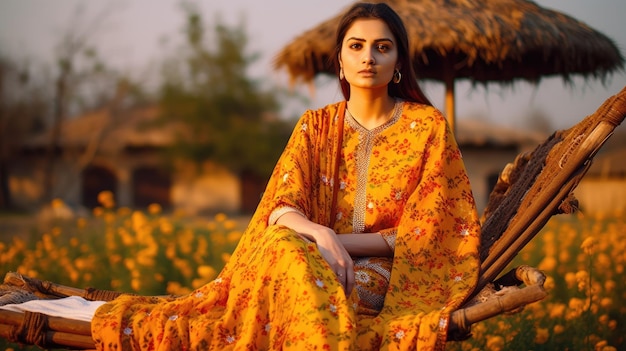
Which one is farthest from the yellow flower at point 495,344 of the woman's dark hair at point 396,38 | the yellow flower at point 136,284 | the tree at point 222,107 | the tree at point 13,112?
the tree at point 13,112

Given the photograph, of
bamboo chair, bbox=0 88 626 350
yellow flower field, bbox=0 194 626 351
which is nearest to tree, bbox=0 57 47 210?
yellow flower field, bbox=0 194 626 351

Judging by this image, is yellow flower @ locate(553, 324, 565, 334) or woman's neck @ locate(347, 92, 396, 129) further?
yellow flower @ locate(553, 324, 565, 334)

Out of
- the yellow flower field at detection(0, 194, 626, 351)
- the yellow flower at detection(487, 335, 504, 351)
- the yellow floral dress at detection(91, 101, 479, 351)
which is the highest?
the yellow floral dress at detection(91, 101, 479, 351)

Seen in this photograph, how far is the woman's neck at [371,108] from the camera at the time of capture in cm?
289

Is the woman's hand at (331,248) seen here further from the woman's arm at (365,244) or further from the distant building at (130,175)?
the distant building at (130,175)

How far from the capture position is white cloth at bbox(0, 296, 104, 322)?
261cm

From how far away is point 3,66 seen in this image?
88.3ft

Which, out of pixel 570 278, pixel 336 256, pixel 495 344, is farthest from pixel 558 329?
pixel 336 256

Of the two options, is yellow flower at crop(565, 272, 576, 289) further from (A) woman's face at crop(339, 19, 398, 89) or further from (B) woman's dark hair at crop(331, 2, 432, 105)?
(A) woman's face at crop(339, 19, 398, 89)

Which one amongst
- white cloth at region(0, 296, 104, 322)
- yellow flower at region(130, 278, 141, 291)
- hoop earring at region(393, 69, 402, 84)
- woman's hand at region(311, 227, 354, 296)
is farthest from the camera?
yellow flower at region(130, 278, 141, 291)

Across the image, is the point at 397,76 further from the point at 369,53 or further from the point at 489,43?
the point at 489,43

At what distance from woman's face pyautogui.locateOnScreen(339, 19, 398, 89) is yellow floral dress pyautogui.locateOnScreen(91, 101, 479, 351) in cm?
21

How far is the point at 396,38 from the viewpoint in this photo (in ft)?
9.10

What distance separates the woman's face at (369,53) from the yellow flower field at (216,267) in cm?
138
